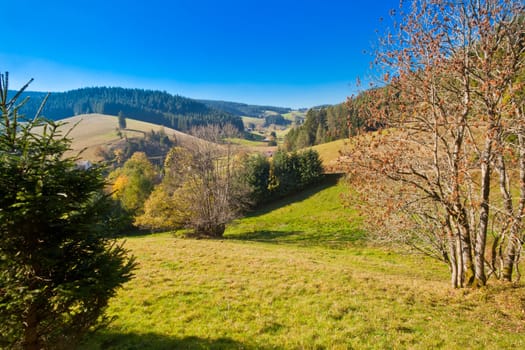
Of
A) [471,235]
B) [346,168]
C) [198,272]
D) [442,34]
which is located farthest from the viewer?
[198,272]

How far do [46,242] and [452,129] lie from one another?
12.5 m

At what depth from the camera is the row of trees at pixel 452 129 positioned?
8844 millimetres

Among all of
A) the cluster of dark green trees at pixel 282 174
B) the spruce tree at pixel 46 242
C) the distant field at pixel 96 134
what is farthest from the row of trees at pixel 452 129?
the distant field at pixel 96 134

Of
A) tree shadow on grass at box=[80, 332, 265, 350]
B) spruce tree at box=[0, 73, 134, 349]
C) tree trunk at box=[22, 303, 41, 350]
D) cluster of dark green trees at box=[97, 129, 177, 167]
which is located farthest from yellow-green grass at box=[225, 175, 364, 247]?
cluster of dark green trees at box=[97, 129, 177, 167]

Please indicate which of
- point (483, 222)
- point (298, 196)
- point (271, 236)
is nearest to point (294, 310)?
point (483, 222)

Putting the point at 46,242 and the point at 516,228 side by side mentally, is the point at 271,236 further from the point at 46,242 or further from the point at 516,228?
the point at 46,242

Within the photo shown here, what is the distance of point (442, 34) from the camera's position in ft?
28.7

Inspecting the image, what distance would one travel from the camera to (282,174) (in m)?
52.3

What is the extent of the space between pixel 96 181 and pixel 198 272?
369 inches

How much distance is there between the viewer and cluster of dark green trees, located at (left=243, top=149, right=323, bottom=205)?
5116cm

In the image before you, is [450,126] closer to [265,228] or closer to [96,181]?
[96,181]

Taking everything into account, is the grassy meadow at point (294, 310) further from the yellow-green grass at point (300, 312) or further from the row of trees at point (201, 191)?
the row of trees at point (201, 191)

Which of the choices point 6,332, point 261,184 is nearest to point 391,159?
point 6,332

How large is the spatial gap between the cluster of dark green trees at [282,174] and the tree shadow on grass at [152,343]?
1710 inches
